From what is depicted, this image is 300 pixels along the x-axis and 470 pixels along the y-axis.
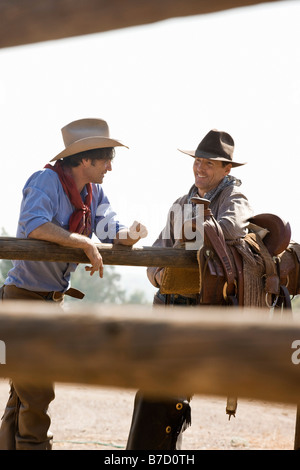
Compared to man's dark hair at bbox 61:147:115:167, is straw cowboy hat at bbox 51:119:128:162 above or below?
above

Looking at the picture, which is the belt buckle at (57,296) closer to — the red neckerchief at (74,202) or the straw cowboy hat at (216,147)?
the red neckerchief at (74,202)

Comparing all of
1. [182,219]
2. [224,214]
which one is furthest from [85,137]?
[224,214]

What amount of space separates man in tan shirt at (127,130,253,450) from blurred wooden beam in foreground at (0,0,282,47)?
7.48 ft

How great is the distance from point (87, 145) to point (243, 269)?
4.01 ft

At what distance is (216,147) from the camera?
14.1 feet

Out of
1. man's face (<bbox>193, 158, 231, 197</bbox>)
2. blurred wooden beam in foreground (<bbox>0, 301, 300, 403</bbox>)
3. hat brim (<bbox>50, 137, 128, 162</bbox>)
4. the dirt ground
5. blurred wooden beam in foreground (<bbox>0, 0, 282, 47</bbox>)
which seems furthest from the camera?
the dirt ground

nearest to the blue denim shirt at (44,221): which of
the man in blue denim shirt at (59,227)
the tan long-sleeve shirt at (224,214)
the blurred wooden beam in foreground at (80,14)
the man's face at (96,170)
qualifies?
the man in blue denim shirt at (59,227)

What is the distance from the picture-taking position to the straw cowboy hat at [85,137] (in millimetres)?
3795

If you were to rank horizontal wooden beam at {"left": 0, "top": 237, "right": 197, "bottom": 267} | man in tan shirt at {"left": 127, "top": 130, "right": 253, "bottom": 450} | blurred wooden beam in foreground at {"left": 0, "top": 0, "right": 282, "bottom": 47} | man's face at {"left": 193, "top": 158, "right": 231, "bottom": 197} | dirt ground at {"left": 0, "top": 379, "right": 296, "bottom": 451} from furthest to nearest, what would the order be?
dirt ground at {"left": 0, "top": 379, "right": 296, "bottom": 451}
man's face at {"left": 193, "top": 158, "right": 231, "bottom": 197}
horizontal wooden beam at {"left": 0, "top": 237, "right": 197, "bottom": 267}
man in tan shirt at {"left": 127, "top": 130, "right": 253, "bottom": 450}
blurred wooden beam in foreground at {"left": 0, "top": 0, "right": 282, "bottom": 47}

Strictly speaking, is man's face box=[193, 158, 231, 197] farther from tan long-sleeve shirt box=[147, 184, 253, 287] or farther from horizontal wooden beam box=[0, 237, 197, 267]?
horizontal wooden beam box=[0, 237, 197, 267]

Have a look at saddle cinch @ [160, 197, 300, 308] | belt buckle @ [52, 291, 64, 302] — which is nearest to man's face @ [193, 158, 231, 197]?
saddle cinch @ [160, 197, 300, 308]

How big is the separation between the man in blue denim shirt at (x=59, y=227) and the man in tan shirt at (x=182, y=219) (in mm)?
460

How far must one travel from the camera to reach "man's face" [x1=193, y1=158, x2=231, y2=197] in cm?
412
